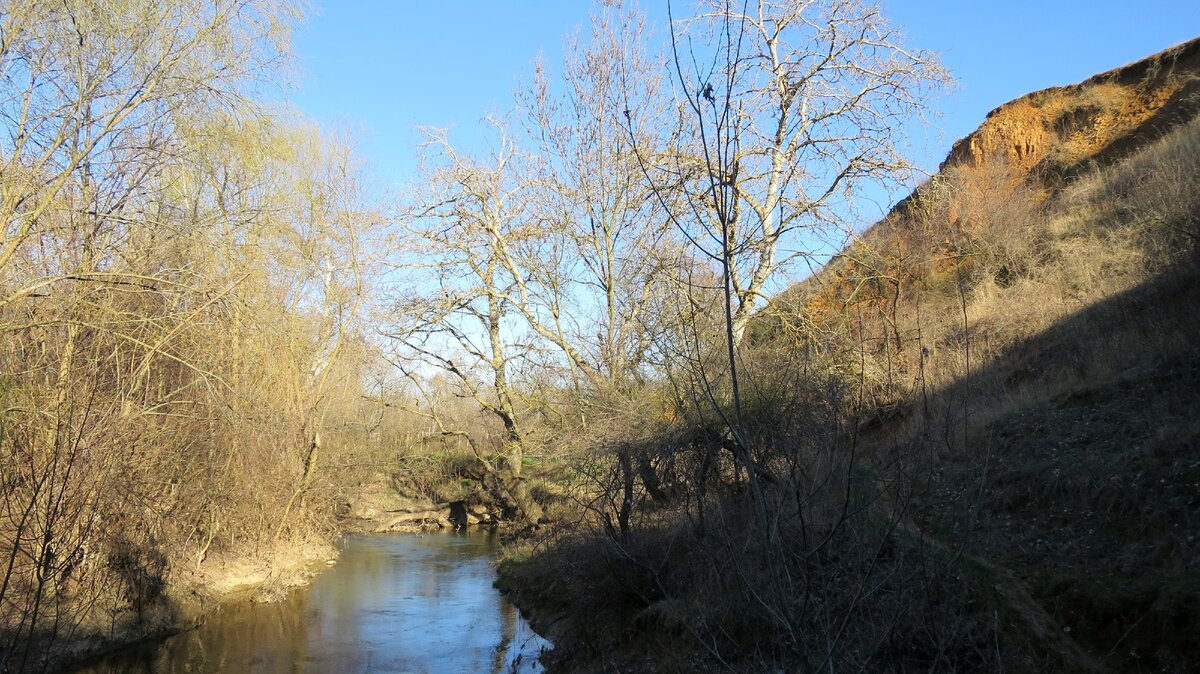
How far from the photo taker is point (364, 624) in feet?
50.0

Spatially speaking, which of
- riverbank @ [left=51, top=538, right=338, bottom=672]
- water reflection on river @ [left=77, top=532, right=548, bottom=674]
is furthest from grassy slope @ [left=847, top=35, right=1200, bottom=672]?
riverbank @ [left=51, top=538, right=338, bottom=672]

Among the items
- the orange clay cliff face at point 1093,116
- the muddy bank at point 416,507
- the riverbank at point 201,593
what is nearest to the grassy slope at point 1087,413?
the orange clay cliff face at point 1093,116

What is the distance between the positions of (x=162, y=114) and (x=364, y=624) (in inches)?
382

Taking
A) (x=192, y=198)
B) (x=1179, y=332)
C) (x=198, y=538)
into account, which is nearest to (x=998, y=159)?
(x=1179, y=332)

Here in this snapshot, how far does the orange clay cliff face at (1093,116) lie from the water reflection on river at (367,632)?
2049 centimetres

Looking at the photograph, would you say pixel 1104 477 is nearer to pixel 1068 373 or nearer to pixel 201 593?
pixel 1068 373

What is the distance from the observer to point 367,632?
14.6 m

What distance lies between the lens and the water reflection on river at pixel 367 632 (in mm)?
12398

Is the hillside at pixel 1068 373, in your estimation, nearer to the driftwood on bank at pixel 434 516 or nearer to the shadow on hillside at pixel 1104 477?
the shadow on hillside at pixel 1104 477

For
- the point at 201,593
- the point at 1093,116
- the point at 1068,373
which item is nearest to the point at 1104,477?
A: the point at 1068,373

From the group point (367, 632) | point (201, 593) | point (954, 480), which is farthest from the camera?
point (201, 593)

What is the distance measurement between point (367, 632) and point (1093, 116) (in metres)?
26.4

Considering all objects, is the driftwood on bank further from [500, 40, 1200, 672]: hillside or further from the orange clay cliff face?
the orange clay cliff face

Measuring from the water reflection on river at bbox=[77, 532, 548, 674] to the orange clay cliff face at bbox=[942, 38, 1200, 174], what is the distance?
67.2 feet
